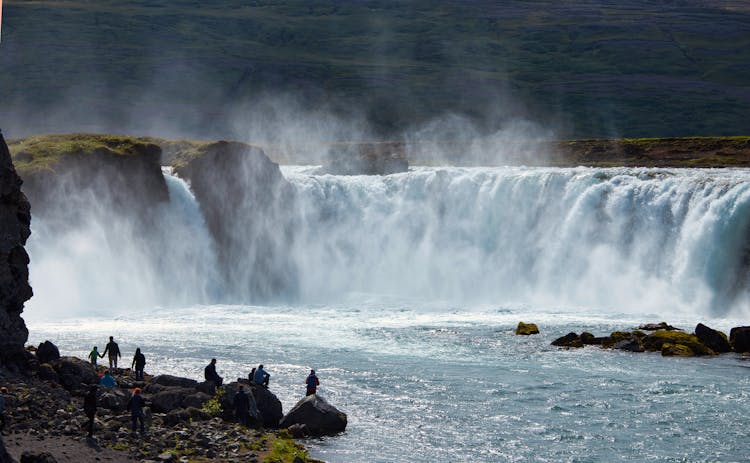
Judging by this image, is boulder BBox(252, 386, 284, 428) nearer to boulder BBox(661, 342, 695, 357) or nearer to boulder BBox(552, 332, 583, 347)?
boulder BBox(552, 332, 583, 347)

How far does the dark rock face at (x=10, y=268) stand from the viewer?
3272 centimetres

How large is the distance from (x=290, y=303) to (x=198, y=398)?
40.0m

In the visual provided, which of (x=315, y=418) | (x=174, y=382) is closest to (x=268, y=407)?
(x=315, y=418)

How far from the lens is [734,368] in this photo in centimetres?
4478

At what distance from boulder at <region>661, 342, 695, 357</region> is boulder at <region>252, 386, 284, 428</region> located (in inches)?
843

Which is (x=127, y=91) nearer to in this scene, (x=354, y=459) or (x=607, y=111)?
(x=607, y=111)

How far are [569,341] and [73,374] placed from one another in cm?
2538

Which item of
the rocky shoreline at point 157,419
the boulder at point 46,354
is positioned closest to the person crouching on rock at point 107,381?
the rocky shoreline at point 157,419

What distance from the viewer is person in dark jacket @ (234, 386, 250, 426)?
107ft

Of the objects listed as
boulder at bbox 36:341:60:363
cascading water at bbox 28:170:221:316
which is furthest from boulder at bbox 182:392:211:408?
cascading water at bbox 28:170:221:316

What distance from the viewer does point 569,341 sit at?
50562mm

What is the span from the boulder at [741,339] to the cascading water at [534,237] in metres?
13.6

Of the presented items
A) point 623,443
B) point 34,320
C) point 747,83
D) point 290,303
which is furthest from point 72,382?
point 747,83

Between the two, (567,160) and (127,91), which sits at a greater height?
(127,91)
